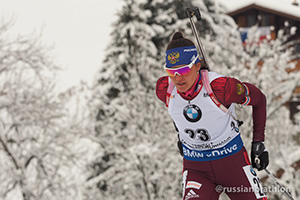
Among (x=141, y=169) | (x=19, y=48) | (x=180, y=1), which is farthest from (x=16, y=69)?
(x=180, y=1)

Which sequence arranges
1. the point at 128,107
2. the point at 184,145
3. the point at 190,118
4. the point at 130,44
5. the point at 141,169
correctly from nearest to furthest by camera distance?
1. the point at 190,118
2. the point at 184,145
3. the point at 141,169
4. the point at 128,107
5. the point at 130,44

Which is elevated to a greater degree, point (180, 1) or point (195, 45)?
point (195, 45)

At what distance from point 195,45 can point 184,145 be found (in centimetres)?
89

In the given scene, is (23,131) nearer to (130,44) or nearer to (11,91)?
(11,91)

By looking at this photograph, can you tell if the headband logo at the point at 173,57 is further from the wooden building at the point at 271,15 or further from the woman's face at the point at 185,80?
the wooden building at the point at 271,15

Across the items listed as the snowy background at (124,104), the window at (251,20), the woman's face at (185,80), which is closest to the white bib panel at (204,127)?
the woman's face at (185,80)

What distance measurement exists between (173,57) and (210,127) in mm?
638

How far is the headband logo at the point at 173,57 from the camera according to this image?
2.83 metres

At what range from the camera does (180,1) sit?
15.4 metres

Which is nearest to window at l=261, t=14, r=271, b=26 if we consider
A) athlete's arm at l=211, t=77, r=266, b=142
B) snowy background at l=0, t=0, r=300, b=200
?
snowy background at l=0, t=0, r=300, b=200

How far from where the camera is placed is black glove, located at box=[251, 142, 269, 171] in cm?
299

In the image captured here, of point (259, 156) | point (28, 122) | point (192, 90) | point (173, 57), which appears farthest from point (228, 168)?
point (28, 122)

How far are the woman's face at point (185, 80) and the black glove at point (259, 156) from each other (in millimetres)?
765

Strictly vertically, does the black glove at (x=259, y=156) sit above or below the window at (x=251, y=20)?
above
